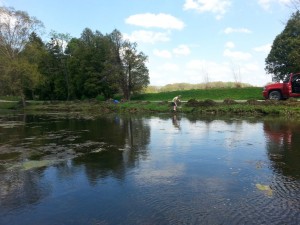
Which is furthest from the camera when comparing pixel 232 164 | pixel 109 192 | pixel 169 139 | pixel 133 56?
pixel 133 56

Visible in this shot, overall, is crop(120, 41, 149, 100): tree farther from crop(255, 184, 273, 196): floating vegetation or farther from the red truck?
crop(255, 184, 273, 196): floating vegetation

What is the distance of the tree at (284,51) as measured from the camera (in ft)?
129

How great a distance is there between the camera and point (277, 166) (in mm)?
9250

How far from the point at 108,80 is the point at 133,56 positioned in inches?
220

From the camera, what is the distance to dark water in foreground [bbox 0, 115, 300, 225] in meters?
5.91

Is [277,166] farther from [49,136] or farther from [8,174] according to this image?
[49,136]

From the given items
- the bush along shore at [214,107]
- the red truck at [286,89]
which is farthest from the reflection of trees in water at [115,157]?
the red truck at [286,89]

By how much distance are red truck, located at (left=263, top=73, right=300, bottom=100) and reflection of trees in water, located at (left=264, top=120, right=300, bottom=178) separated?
12.1 m

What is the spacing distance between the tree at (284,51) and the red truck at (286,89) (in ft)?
34.6

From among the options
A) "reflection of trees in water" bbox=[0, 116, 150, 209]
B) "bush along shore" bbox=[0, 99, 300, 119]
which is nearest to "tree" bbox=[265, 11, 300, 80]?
"bush along shore" bbox=[0, 99, 300, 119]

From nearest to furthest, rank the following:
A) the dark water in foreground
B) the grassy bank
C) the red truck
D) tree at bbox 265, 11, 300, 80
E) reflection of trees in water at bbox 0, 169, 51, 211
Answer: the dark water in foreground, reflection of trees in water at bbox 0, 169, 51, 211, the grassy bank, the red truck, tree at bbox 265, 11, 300, 80

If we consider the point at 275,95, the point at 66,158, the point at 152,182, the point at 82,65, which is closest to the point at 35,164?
the point at 66,158

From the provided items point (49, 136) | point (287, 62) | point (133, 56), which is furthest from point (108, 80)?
point (49, 136)

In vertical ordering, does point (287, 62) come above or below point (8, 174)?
above
